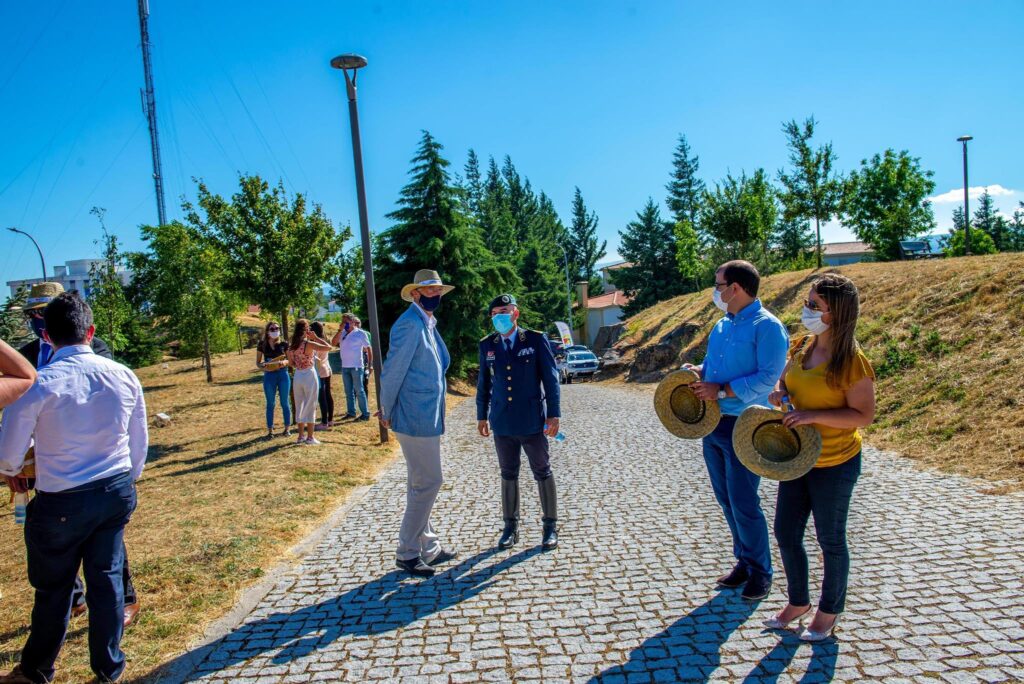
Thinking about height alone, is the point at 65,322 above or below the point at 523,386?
above

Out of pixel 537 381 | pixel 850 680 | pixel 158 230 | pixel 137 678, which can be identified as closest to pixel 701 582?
pixel 850 680

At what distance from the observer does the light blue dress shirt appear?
4.03 metres

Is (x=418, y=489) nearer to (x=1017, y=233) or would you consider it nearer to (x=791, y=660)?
(x=791, y=660)

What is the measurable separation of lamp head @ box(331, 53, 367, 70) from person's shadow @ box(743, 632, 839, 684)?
31.3 ft

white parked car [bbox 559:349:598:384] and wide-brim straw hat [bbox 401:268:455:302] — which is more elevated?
wide-brim straw hat [bbox 401:268:455:302]

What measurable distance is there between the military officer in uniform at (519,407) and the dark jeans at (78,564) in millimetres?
2610

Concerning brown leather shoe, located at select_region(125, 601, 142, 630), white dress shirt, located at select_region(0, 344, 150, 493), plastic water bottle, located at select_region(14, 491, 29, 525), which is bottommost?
brown leather shoe, located at select_region(125, 601, 142, 630)

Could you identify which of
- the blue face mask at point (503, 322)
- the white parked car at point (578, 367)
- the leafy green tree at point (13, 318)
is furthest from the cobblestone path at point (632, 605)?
the white parked car at point (578, 367)

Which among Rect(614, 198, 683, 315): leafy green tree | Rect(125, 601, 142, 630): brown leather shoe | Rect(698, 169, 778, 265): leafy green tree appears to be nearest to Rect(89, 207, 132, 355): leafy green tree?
Rect(125, 601, 142, 630): brown leather shoe

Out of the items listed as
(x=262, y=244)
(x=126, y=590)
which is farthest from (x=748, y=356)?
(x=262, y=244)

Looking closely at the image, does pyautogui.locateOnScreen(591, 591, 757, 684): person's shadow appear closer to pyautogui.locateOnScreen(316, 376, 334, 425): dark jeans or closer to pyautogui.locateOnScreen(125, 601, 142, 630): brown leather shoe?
pyautogui.locateOnScreen(125, 601, 142, 630): brown leather shoe

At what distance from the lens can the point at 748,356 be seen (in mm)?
4141

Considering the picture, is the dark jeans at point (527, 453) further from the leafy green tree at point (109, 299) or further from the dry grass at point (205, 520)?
the leafy green tree at point (109, 299)

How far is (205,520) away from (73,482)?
323 centimetres
